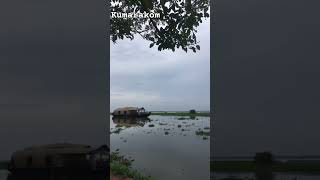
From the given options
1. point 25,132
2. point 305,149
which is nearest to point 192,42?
point 305,149

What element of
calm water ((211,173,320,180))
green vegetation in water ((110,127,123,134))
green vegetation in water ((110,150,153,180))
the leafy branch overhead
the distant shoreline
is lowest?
calm water ((211,173,320,180))

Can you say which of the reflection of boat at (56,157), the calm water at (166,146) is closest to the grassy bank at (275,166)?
the calm water at (166,146)

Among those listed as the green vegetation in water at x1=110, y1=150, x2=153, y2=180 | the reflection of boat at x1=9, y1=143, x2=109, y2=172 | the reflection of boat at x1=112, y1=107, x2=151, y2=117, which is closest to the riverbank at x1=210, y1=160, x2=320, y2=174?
the green vegetation in water at x1=110, y1=150, x2=153, y2=180

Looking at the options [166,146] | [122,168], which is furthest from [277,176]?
[122,168]

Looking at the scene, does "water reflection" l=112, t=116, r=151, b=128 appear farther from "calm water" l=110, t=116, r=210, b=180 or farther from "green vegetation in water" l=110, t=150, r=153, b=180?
"green vegetation in water" l=110, t=150, r=153, b=180

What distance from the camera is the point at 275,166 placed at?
314 cm

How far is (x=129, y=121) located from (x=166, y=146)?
0.36 metres

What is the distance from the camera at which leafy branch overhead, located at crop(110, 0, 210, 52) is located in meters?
3.14

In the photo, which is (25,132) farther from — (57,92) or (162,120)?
(162,120)

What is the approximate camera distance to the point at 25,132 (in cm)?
300

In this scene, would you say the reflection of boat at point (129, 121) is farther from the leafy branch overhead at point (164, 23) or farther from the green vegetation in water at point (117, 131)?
the leafy branch overhead at point (164, 23)

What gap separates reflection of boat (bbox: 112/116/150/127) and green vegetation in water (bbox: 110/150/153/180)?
23cm

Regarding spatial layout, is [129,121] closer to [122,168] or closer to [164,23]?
[122,168]

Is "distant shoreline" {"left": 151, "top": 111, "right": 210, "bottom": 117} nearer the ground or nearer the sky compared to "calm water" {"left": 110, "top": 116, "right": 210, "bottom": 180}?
nearer the sky
